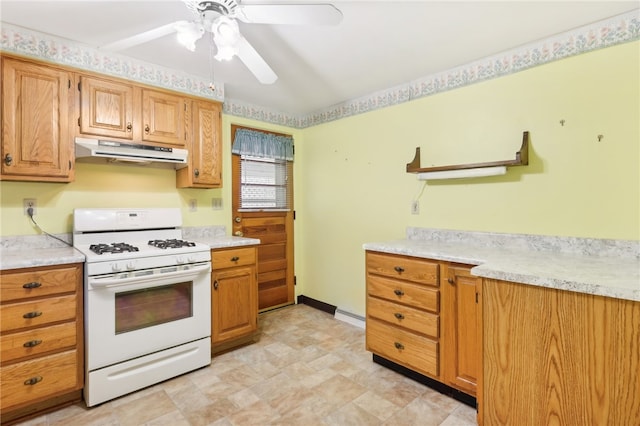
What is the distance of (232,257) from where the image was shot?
2.70 m

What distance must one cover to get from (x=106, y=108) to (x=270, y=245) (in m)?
2.12

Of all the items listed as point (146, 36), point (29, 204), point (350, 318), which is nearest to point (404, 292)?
point (350, 318)

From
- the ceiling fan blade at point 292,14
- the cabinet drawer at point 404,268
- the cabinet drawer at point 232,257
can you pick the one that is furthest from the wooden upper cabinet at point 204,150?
the cabinet drawer at point 404,268

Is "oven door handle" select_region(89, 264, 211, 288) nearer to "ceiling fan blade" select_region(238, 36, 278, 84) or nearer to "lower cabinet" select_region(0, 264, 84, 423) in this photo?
"lower cabinet" select_region(0, 264, 84, 423)

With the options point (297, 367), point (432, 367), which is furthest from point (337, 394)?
point (432, 367)

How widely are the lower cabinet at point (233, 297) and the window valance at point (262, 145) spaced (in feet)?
4.12

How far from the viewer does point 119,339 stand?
207 centimetres

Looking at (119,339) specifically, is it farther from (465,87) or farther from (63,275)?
(465,87)

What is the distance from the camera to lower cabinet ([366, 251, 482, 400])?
1.97 meters

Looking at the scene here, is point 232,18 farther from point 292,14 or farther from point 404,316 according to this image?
point 404,316

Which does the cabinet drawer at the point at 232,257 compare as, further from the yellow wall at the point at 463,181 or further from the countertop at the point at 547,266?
the countertop at the point at 547,266

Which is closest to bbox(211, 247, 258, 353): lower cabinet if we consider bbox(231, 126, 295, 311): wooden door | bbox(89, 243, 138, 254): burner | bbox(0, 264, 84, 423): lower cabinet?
bbox(89, 243, 138, 254): burner

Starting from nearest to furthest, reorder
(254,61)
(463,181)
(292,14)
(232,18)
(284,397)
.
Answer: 1. (292,14)
2. (232,18)
3. (254,61)
4. (284,397)
5. (463,181)

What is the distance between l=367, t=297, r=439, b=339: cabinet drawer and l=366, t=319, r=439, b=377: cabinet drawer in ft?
0.16
